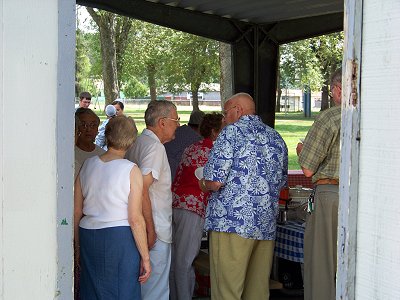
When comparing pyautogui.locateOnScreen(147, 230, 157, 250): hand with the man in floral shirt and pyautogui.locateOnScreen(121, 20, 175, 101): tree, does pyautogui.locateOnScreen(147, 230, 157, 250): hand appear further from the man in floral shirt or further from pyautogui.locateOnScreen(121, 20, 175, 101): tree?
pyautogui.locateOnScreen(121, 20, 175, 101): tree

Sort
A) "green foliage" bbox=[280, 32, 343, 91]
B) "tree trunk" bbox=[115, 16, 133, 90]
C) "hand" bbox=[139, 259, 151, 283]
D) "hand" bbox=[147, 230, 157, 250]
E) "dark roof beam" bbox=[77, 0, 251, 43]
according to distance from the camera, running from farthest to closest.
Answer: "green foliage" bbox=[280, 32, 343, 91] → "tree trunk" bbox=[115, 16, 133, 90] → "dark roof beam" bbox=[77, 0, 251, 43] → "hand" bbox=[147, 230, 157, 250] → "hand" bbox=[139, 259, 151, 283]

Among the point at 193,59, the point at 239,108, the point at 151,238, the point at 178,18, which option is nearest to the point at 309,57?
the point at 193,59

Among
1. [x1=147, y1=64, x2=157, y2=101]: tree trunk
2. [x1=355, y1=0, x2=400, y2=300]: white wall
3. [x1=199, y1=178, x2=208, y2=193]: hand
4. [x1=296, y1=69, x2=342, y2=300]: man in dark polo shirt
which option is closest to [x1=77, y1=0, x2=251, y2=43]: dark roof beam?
[x1=199, y1=178, x2=208, y2=193]: hand

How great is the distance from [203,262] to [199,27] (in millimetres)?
3521

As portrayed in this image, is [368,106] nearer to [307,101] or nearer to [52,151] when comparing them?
[52,151]

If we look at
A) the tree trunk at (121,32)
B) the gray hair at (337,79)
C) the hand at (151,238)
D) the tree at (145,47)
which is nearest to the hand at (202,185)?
the hand at (151,238)

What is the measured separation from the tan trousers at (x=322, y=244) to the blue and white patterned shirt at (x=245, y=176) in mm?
302

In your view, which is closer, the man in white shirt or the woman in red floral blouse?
the man in white shirt

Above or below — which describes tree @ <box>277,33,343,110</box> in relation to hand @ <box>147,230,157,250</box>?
above

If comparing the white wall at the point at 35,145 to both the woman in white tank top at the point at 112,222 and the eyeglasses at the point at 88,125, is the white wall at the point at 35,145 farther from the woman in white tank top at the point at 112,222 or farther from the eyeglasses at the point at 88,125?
the eyeglasses at the point at 88,125

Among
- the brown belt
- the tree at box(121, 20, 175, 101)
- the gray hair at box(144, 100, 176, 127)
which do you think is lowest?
the brown belt

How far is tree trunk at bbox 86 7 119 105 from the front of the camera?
61.8 feet

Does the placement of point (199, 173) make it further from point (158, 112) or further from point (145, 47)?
point (145, 47)

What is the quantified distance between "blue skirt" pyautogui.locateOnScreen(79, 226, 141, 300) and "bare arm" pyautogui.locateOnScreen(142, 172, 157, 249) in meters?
0.24
